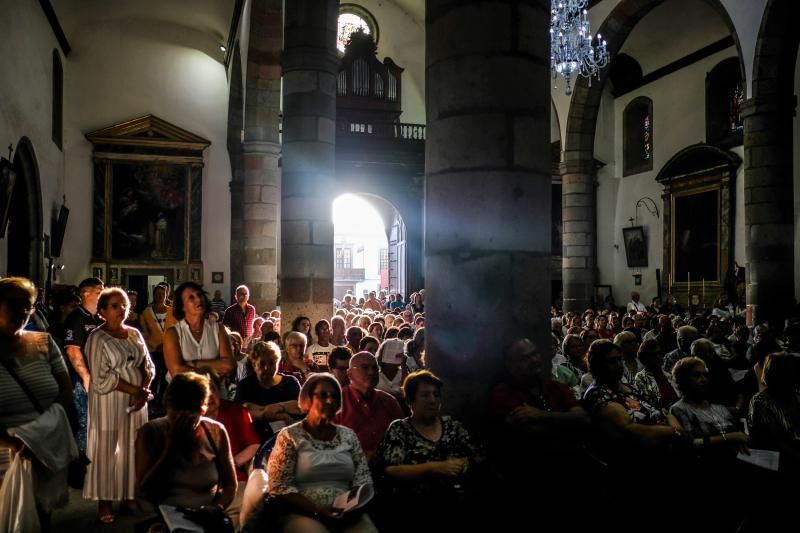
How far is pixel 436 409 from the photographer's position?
152 inches

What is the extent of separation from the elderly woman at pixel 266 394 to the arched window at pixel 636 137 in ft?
72.7

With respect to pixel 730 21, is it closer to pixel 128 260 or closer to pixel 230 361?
pixel 230 361

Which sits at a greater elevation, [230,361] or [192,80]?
[192,80]

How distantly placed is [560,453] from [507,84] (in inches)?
85.8

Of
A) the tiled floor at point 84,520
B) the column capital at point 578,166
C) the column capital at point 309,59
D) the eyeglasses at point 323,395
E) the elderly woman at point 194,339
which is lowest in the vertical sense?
the tiled floor at point 84,520

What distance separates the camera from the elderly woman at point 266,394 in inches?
182

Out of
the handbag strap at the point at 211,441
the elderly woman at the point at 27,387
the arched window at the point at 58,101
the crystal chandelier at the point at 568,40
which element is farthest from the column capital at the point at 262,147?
the handbag strap at the point at 211,441

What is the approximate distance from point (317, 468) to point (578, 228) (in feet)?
50.1

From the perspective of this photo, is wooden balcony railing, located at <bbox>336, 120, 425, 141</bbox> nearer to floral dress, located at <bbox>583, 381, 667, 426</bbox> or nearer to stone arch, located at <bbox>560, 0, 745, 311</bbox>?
stone arch, located at <bbox>560, 0, 745, 311</bbox>

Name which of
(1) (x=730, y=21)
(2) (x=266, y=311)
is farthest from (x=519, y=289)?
(1) (x=730, y=21)

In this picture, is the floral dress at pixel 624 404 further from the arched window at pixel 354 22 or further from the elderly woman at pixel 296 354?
the arched window at pixel 354 22

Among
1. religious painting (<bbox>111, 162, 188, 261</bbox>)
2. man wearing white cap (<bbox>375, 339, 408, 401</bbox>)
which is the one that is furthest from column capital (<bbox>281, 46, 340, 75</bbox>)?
religious painting (<bbox>111, 162, 188, 261</bbox>)

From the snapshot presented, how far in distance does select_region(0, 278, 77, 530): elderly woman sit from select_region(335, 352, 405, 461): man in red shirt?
176 cm

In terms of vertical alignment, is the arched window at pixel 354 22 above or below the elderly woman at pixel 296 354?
above
